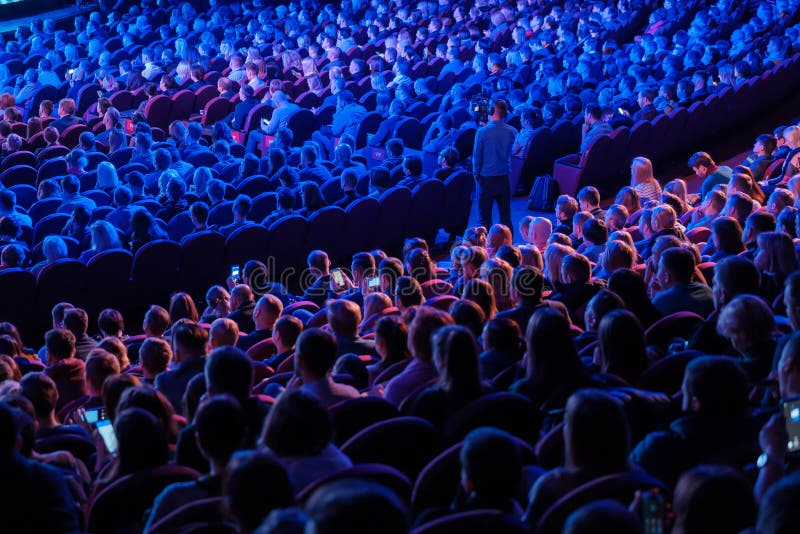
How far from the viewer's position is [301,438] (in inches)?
128

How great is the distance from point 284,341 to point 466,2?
1503 cm

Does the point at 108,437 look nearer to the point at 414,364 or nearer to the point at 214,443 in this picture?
the point at 214,443

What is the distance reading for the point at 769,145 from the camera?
30.3 ft

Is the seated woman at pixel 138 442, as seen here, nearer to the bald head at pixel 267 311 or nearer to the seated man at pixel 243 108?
the bald head at pixel 267 311

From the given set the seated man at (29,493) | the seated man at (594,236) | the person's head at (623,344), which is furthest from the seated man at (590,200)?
the seated man at (29,493)

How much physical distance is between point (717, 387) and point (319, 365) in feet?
5.55

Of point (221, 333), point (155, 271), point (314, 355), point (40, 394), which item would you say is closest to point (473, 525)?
point (314, 355)

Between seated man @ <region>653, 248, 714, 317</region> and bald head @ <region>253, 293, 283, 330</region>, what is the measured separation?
222 cm

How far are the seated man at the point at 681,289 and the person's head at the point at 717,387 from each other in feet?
6.14

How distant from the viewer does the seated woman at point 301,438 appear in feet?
10.6

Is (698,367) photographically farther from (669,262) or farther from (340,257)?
(340,257)

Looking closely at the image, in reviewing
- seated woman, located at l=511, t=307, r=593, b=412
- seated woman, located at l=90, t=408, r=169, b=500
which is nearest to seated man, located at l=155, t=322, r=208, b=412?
seated woman, located at l=90, t=408, r=169, b=500

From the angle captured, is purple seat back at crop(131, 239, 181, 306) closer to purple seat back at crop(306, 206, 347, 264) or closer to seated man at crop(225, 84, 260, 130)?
purple seat back at crop(306, 206, 347, 264)

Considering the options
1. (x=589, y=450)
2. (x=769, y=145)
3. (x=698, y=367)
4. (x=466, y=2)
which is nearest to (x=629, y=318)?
(x=698, y=367)
